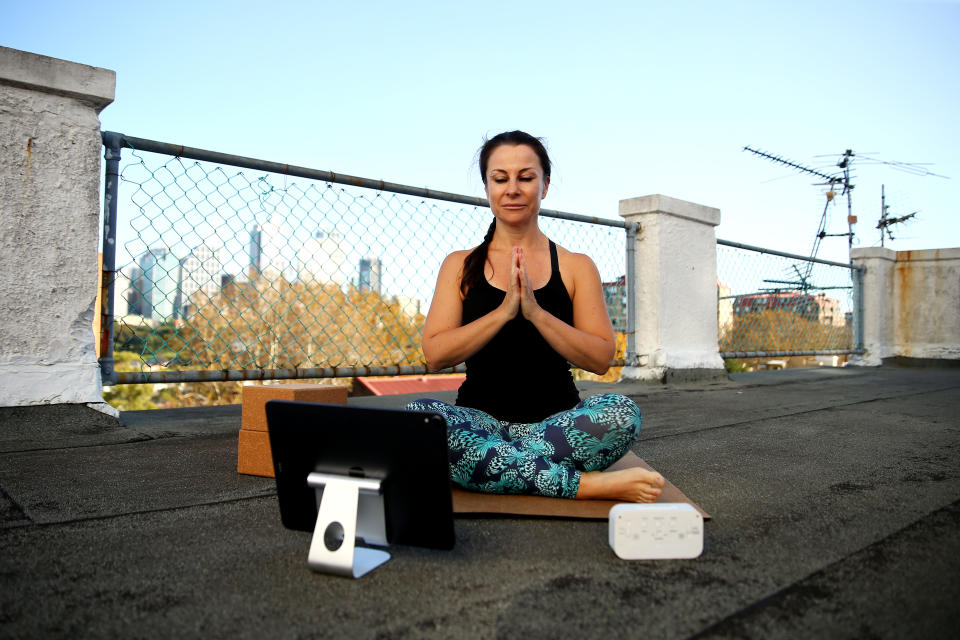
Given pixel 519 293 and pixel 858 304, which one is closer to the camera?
pixel 519 293

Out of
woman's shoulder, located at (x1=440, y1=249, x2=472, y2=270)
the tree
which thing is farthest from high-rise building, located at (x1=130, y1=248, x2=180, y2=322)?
the tree

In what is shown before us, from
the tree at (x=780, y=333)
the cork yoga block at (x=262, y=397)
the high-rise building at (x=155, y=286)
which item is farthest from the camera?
the tree at (x=780, y=333)

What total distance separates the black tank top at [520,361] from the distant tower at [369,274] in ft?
9.66

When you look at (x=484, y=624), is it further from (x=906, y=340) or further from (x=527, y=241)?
Result: (x=906, y=340)

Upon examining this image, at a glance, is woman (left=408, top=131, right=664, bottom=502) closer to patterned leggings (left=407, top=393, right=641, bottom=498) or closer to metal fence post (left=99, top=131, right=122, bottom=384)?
patterned leggings (left=407, top=393, right=641, bottom=498)

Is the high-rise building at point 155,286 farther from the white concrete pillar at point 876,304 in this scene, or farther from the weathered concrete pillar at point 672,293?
the white concrete pillar at point 876,304

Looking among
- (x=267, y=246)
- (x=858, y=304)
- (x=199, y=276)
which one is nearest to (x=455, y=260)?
(x=199, y=276)

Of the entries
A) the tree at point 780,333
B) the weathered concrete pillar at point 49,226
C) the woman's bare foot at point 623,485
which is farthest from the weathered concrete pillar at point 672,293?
the weathered concrete pillar at point 49,226

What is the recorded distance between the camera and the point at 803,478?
201 cm

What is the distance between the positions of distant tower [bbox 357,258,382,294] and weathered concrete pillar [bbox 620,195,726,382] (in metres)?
2.22

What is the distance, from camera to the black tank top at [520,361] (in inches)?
77.4

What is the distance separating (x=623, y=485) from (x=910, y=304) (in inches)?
345

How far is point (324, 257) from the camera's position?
13.8 feet

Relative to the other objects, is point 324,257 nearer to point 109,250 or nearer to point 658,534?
point 109,250
